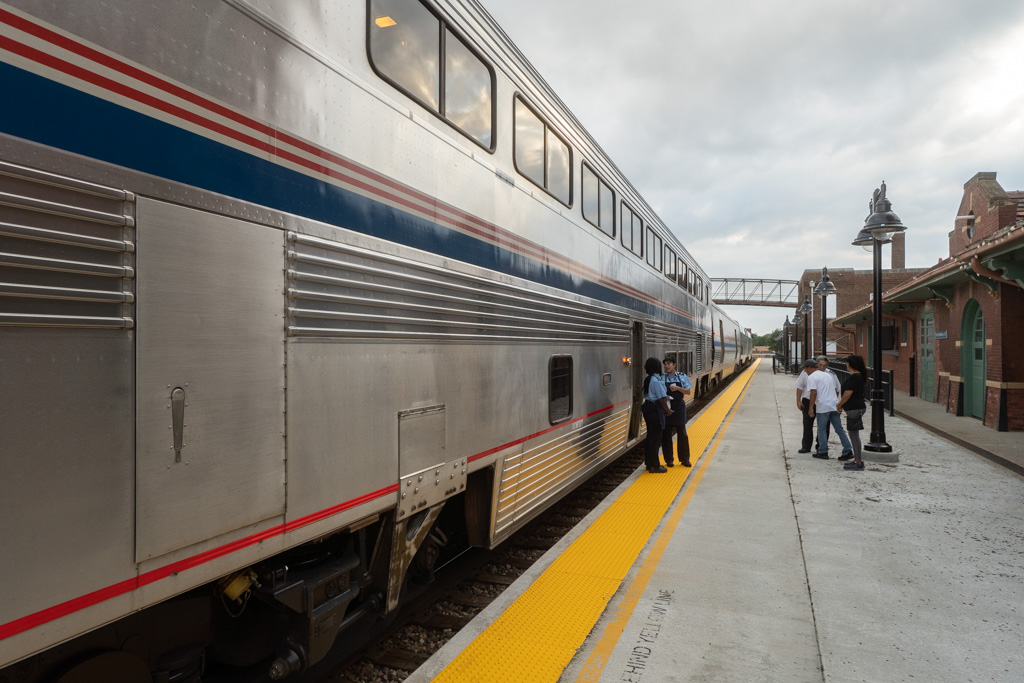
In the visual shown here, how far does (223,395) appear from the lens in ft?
7.11

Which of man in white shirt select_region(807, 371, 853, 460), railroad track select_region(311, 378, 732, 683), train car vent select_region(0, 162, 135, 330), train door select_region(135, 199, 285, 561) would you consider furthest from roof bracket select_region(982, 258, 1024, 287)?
train car vent select_region(0, 162, 135, 330)

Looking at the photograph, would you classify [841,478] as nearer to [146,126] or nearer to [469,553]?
[469,553]

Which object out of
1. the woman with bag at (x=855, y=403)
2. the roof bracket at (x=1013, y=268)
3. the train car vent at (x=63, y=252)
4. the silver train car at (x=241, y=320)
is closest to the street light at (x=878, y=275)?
the woman with bag at (x=855, y=403)

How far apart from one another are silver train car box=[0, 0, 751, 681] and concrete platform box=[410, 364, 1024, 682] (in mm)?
1070

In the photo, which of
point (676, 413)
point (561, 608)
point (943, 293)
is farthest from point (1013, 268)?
point (561, 608)

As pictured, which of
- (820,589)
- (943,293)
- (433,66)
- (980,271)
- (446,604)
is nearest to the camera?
(433,66)

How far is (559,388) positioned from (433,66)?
2.91m

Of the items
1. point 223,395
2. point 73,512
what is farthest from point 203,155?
point 73,512

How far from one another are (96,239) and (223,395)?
0.65 metres

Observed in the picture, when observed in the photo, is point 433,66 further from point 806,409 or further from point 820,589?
point 806,409

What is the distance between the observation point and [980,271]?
10.2m

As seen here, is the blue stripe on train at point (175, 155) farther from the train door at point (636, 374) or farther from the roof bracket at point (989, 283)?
the roof bracket at point (989, 283)

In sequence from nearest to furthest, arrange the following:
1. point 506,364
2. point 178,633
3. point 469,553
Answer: point 178,633, point 506,364, point 469,553

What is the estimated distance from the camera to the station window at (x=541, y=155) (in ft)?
15.2
